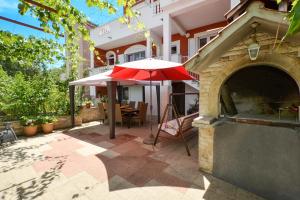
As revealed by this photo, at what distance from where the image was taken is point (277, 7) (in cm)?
325

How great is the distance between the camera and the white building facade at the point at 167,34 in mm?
8312

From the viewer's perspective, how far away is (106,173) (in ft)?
12.8

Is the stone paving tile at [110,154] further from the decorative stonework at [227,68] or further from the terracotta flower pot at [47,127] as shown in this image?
the terracotta flower pot at [47,127]

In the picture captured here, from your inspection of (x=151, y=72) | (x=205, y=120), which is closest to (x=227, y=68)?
(x=205, y=120)

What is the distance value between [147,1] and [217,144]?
10.2 meters

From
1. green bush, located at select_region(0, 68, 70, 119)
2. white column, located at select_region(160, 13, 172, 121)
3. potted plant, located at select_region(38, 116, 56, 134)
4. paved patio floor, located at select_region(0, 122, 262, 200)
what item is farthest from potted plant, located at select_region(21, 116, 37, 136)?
white column, located at select_region(160, 13, 172, 121)

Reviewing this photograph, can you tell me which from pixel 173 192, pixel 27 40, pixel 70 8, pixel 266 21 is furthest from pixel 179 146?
pixel 27 40

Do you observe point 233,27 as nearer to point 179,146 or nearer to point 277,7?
point 277,7

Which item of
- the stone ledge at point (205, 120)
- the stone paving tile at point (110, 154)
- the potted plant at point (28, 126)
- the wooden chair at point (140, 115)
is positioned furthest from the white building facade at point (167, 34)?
the potted plant at point (28, 126)

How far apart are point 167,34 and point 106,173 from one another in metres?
7.30

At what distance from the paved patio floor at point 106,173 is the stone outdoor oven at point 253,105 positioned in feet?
1.52

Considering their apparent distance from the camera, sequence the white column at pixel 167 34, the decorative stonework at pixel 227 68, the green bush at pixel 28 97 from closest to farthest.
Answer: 1. the decorative stonework at pixel 227 68
2. the green bush at pixel 28 97
3. the white column at pixel 167 34

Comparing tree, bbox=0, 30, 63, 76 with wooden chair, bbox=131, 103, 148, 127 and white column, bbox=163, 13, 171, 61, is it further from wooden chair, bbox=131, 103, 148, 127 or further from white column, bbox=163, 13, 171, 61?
white column, bbox=163, 13, 171, 61

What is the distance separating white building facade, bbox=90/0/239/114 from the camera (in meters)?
8.31
